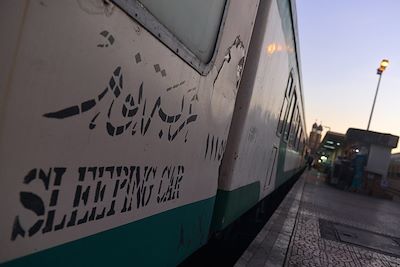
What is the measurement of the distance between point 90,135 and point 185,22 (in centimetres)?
84

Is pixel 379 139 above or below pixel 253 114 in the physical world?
above

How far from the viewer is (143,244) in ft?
7.17

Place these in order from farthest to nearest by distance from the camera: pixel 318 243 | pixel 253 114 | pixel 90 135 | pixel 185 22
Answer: pixel 318 243
pixel 253 114
pixel 185 22
pixel 90 135

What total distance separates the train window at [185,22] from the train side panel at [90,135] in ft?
0.13

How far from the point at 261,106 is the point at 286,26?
1.11m

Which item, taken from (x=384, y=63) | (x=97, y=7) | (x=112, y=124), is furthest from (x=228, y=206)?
Result: (x=384, y=63)

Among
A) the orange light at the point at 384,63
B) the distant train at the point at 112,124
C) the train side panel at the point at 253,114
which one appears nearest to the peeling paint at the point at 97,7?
the distant train at the point at 112,124

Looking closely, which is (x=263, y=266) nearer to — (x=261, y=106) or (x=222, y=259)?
(x=222, y=259)

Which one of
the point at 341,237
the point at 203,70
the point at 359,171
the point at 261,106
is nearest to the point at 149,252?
the point at 203,70

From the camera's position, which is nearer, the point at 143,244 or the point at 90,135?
the point at 90,135

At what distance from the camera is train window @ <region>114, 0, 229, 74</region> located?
171cm

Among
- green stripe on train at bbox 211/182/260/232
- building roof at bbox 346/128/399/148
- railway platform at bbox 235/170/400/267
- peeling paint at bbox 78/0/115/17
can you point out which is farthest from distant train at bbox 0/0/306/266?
building roof at bbox 346/128/399/148

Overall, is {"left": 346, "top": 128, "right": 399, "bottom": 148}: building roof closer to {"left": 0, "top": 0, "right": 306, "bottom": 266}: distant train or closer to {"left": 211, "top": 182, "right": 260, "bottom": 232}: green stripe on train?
{"left": 211, "top": 182, "right": 260, "bottom": 232}: green stripe on train

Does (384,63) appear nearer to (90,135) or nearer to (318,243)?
(318,243)
